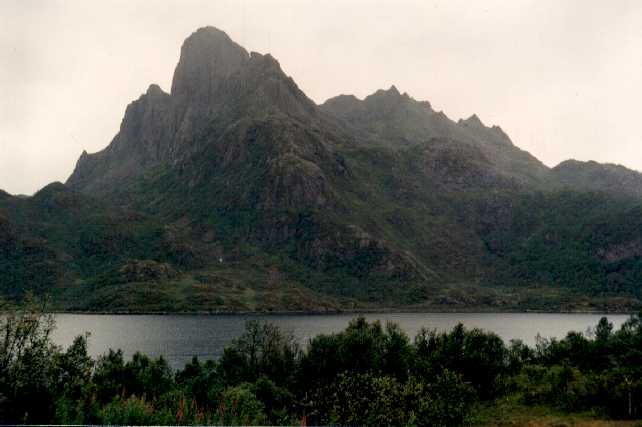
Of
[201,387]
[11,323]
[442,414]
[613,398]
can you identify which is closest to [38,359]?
A: [11,323]

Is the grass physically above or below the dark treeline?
below

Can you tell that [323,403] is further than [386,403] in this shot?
Yes

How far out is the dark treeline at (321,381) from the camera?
154 feet

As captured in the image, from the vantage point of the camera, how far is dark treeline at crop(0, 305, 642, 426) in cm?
4688

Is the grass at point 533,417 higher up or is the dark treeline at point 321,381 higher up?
the dark treeline at point 321,381

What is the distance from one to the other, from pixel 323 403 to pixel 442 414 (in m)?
15.1

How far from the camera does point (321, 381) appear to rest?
275 feet

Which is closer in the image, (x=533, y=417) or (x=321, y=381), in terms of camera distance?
(x=533, y=417)

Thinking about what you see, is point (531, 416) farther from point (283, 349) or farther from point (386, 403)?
point (283, 349)

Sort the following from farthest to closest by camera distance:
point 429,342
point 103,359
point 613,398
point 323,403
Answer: point 429,342, point 103,359, point 613,398, point 323,403

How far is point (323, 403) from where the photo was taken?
6444 centimetres

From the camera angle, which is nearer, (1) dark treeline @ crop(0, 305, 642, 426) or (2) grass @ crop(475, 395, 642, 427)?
(1) dark treeline @ crop(0, 305, 642, 426)

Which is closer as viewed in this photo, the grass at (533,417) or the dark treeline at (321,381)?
the dark treeline at (321,381)

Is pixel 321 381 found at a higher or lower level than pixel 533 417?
higher
